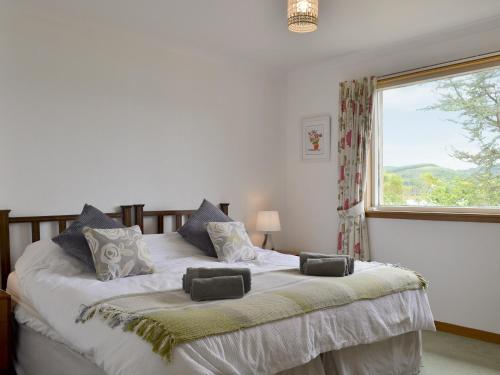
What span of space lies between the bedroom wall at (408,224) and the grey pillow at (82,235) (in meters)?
2.23

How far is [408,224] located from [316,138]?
1.30 metres

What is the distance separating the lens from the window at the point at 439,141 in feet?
12.2

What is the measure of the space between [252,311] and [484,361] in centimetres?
208

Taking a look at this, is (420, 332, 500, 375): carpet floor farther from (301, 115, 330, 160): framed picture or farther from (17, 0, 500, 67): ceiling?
(17, 0, 500, 67): ceiling

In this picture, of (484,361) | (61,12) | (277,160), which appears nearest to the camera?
(484,361)

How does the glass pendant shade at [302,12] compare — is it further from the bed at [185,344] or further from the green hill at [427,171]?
the green hill at [427,171]

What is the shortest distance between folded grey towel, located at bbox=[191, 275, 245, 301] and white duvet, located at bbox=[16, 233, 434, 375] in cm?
27

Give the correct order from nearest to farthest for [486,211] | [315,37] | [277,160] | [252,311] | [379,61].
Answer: [252,311]
[486,211]
[315,37]
[379,61]
[277,160]

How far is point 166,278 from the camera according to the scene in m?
2.74

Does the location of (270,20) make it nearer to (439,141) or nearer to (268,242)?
(439,141)

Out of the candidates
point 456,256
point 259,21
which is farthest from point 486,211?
point 259,21

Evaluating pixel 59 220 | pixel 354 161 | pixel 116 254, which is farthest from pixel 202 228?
pixel 354 161

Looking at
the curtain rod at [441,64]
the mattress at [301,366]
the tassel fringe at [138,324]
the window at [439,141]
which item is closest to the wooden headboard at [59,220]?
the mattress at [301,366]

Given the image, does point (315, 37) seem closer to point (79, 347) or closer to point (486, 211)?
point (486, 211)
